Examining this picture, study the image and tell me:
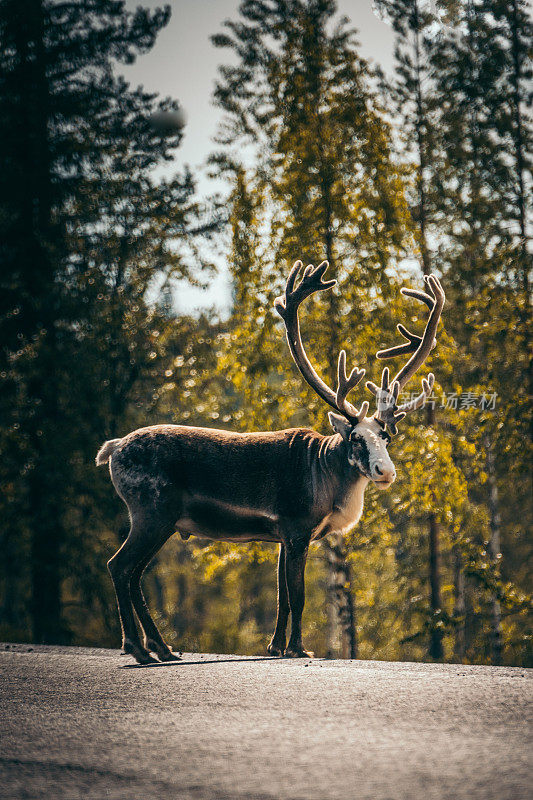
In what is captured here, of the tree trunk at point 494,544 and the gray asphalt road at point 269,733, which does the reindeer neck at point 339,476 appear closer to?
the gray asphalt road at point 269,733

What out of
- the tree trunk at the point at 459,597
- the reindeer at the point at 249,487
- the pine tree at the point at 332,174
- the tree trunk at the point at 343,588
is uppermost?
the pine tree at the point at 332,174

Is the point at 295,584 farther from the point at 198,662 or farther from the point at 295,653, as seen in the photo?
the point at 198,662

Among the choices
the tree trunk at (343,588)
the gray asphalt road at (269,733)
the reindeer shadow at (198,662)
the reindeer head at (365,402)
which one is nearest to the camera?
the gray asphalt road at (269,733)

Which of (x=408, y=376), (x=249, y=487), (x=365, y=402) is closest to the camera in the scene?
(x=365, y=402)

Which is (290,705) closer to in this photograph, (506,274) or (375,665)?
(375,665)

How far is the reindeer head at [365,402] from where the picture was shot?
8047 mm

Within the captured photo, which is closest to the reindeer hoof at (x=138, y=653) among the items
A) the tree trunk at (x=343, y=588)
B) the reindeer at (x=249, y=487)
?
the reindeer at (x=249, y=487)

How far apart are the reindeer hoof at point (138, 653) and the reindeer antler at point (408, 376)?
2832mm

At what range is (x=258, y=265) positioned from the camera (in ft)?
44.1

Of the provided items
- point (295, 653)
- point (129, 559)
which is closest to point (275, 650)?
point (295, 653)

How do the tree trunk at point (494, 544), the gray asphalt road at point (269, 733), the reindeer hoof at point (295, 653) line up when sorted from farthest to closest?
the tree trunk at point (494, 544) < the reindeer hoof at point (295, 653) < the gray asphalt road at point (269, 733)

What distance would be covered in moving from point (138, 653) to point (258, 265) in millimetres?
7035

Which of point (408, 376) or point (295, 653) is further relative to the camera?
point (408, 376)

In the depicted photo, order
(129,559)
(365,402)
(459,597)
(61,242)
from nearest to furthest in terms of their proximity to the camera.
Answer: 1. (129,559)
2. (365,402)
3. (61,242)
4. (459,597)
